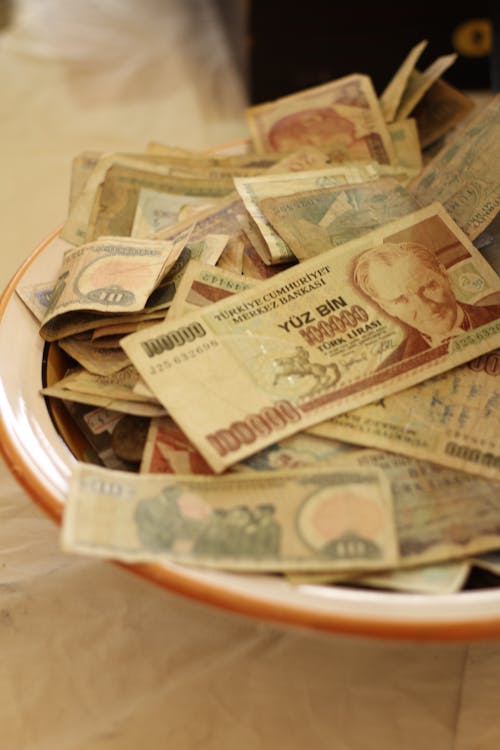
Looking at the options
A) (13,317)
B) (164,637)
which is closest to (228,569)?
(164,637)

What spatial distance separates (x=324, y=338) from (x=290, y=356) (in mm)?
37

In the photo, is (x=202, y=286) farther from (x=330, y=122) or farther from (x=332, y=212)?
(x=330, y=122)

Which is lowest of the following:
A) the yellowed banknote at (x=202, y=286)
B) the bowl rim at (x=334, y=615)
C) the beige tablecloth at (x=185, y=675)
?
the beige tablecloth at (x=185, y=675)

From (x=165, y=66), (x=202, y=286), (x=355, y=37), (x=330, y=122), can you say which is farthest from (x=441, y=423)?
(x=165, y=66)

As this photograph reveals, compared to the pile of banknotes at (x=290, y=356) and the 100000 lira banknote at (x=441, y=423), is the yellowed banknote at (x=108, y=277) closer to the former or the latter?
the pile of banknotes at (x=290, y=356)

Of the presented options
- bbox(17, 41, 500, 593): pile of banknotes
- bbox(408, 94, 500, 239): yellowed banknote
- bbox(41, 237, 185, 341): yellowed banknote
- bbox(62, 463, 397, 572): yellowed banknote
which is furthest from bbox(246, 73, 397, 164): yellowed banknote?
bbox(62, 463, 397, 572): yellowed banknote

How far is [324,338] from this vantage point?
69 cm

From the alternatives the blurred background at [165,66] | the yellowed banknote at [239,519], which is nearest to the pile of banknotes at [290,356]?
the yellowed banknote at [239,519]

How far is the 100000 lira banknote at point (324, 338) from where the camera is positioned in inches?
24.6

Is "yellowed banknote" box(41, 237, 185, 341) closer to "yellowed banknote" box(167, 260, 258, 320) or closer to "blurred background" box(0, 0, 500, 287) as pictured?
"yellowed banknote" box(167, 260, 258, 320)

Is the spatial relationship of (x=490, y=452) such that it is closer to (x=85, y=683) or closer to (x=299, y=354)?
(x=299, y=354)

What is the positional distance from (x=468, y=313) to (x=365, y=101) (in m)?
0.38

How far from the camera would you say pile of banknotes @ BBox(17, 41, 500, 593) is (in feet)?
1.77

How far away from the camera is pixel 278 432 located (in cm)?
61
